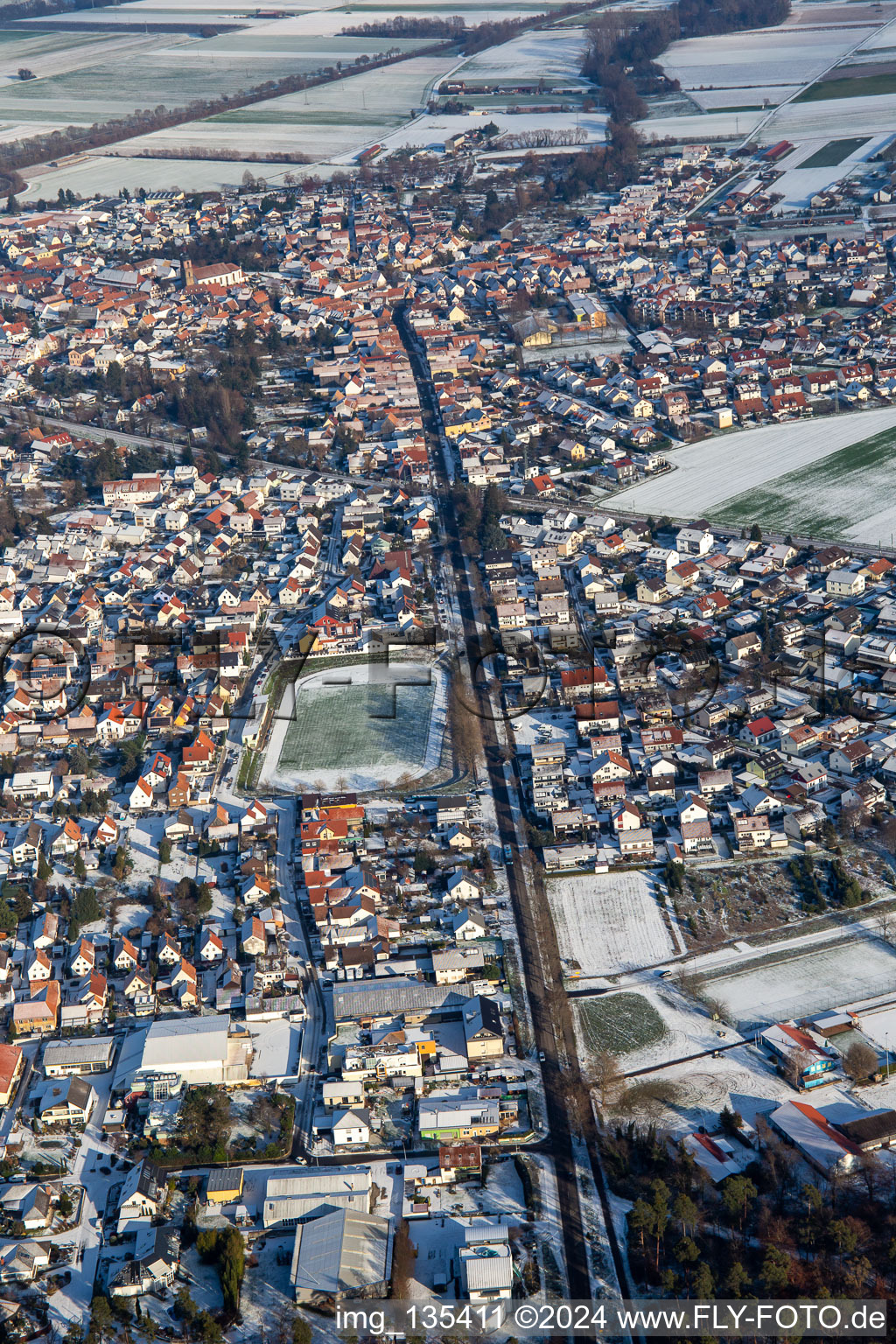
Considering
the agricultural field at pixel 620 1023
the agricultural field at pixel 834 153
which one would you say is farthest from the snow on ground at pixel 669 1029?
the agricultural field at pixel 834 153

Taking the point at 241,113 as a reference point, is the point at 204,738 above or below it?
below

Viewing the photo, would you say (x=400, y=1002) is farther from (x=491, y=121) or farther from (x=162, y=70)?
(x=162, y=70)

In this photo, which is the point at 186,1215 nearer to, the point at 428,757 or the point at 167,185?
the point at 428,757

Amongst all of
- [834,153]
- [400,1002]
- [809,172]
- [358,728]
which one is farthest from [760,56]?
[400,1002]

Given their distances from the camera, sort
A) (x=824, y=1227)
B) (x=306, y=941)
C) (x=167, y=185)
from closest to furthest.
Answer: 1. (x=824, y=1227)
2. (x=306, y=941)
3. (x=167, y=185)

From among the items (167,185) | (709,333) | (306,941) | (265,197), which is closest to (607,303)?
(709,333)

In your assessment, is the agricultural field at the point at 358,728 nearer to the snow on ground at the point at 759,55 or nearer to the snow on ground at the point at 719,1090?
the snow on ground at the point at 719,1090

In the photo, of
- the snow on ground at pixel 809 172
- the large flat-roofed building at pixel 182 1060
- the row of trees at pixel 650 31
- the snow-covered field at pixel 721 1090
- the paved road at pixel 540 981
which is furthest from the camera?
the row of trees at pixel 650 31
